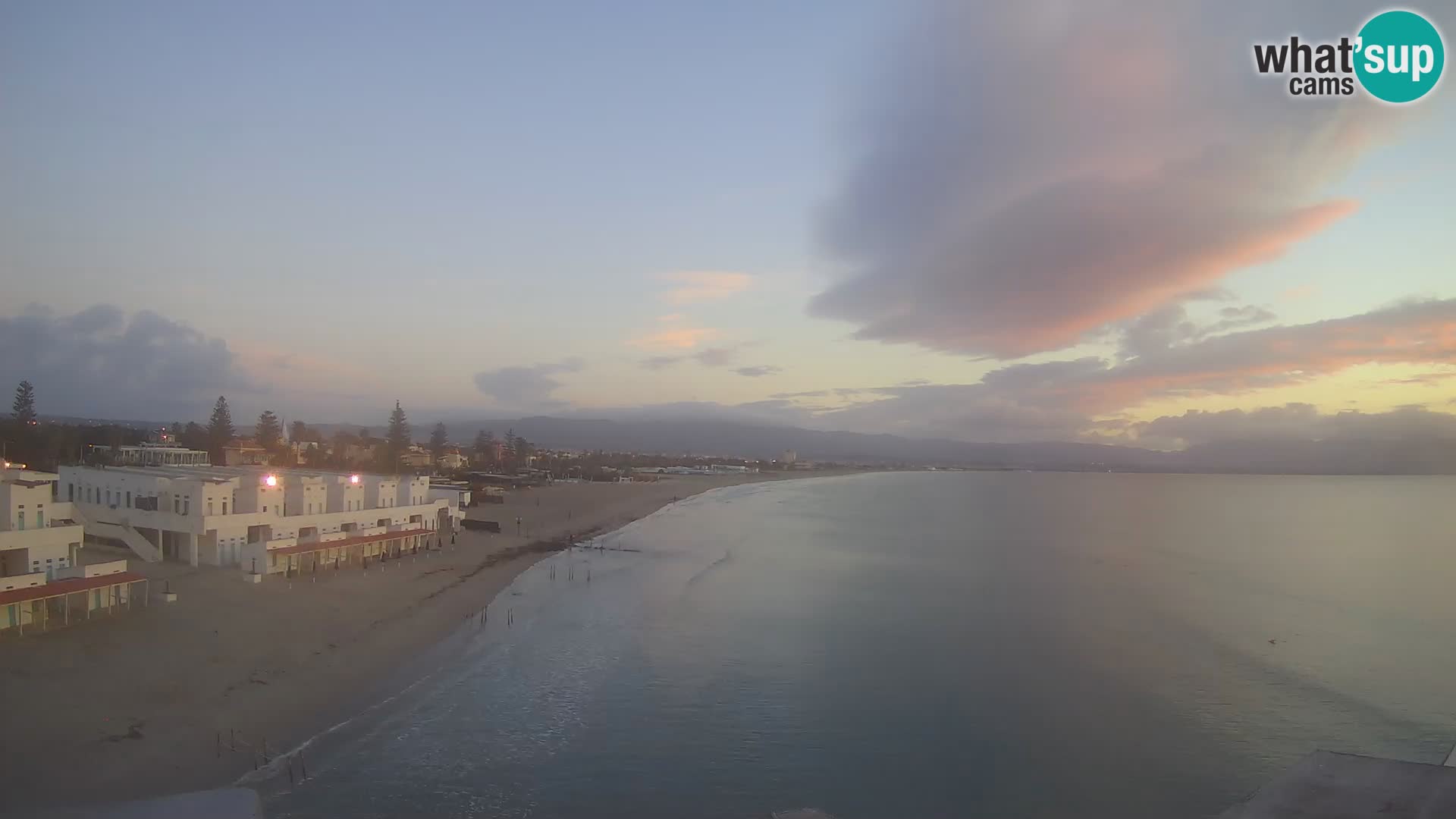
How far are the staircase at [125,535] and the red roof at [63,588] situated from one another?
21.1ft

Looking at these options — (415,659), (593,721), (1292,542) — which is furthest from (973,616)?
(1292,542)

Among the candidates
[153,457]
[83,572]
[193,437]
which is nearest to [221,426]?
[193,437]

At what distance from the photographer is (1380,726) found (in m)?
Result: 18.5

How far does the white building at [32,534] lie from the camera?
18984 mm

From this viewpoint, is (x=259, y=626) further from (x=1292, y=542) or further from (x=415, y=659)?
(x=1292, y=542)

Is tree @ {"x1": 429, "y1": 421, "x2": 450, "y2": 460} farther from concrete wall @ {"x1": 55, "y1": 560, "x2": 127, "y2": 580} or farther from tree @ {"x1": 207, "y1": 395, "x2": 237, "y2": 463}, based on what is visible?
concrete wall @ {"x1": 55, "y1": 560, "x2": 127, "y2": 580}

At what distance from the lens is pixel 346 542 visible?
2900 centimetres

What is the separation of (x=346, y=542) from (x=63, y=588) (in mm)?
11625

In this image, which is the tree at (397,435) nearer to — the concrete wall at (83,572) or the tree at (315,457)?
the tree at (315,457)

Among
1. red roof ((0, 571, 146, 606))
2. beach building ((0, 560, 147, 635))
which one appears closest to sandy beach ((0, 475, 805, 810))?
beach building ((0, 560, 147, 635))

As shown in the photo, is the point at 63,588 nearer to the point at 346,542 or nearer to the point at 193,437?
the point at 346,542

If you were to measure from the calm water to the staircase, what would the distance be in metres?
11.3

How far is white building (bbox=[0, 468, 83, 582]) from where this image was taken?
62.3ft

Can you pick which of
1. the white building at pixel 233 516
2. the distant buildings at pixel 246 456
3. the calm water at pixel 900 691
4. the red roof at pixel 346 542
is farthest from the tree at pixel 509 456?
the white building at pixel 233 516
